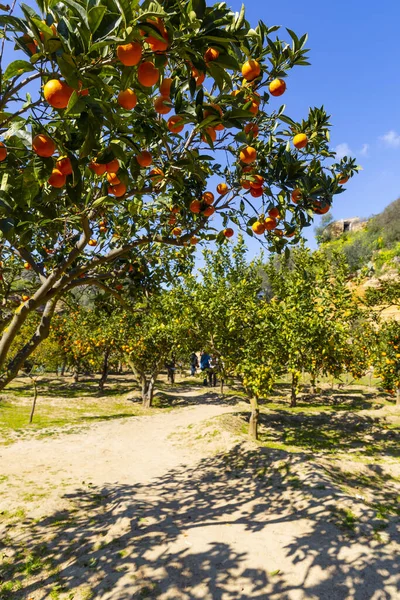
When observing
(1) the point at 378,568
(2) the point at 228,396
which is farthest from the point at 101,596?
(2) the point at 228,396

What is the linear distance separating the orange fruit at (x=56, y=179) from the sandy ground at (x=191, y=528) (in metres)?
5.27

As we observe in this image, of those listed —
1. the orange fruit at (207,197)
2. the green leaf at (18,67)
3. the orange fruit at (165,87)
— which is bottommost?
A: the green leaf at (18,67)

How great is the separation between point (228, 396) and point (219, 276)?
11.5 meters

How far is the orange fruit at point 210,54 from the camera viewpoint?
1955 millimetres

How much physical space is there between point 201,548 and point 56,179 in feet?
20.0

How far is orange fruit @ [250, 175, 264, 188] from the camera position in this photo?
362 centimetres

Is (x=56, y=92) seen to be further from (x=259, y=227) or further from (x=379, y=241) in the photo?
(x=379, y=241)

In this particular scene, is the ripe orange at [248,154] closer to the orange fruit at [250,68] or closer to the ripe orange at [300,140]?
the ripe orange at [300,140]

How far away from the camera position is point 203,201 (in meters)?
4.40

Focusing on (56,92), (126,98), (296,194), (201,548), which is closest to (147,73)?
(126,98)

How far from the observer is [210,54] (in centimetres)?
197

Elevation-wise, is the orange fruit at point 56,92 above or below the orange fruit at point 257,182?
below

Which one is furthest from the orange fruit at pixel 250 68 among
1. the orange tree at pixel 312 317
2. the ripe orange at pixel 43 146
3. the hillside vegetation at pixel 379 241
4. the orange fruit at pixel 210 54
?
the hillside vegetation at pixel 379 241

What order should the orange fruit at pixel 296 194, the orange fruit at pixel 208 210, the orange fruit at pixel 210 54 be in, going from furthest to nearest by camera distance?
the orange fruit at pixel 208 210 → the orange fruit at pixel 296 194 → the orange fruit at pixel 210 54
